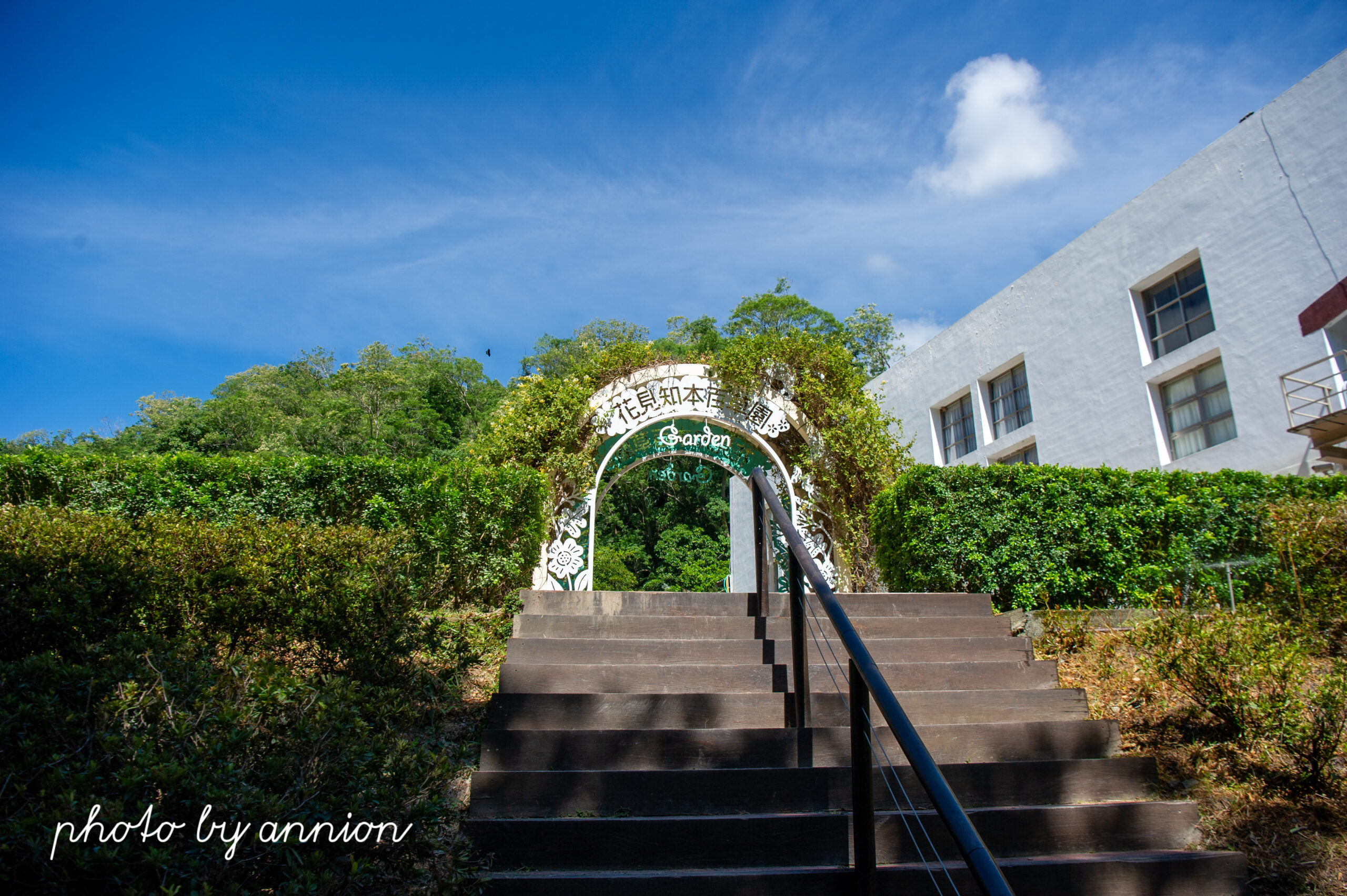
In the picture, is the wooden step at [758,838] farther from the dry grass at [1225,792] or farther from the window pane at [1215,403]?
the window pane at [1215,403]

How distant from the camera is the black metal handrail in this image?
166 cm

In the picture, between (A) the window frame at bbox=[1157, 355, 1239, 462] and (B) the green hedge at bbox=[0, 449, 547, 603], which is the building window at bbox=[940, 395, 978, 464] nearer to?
(A) the window frame at bbox=[1157, 355, 1239, 462]

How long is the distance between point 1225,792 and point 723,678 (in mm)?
2267

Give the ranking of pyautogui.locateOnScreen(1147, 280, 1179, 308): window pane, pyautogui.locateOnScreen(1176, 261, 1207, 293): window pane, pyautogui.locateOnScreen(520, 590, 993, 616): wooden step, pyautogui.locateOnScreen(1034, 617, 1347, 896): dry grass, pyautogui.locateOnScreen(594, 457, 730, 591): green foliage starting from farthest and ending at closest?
pyautogui.locateOnScreen(594, 457, 730, 591): green foliage
pyautogui.locateOnScreen(1147, 280, 1179, 308): window pane
pyautogui.locateOnScreen(1176, 261, 1207, 293): window pane
pyautogui.locateOnScreen(520, 590, 993, 616): wooden step
pyautogui.locateOnScreen(1034, 617, 1347, 896): dry grass

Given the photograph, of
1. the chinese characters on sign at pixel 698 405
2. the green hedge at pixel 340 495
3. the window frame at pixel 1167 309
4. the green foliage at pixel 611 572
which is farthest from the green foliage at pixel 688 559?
the green hedge at pixel 340 495

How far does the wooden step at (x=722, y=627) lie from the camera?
4.24m

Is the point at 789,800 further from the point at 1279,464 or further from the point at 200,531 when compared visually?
the point at 1279,464

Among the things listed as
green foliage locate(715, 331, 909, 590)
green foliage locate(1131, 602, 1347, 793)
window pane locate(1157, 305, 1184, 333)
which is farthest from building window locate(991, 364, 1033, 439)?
green foliage locate(1131, 602, 1347, 793)

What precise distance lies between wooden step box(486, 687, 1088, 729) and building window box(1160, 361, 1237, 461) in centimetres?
976

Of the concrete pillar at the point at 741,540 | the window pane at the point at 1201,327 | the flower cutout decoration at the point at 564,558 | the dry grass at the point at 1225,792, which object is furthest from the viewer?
the concrete pillar at the point at 741,540

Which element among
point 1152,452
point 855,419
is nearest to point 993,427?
point 1152,452

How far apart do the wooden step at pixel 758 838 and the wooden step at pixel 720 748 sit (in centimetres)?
41

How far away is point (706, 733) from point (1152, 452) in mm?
11854

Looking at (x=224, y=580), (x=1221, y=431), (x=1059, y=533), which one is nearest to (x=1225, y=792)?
(x=1059, y=533)
